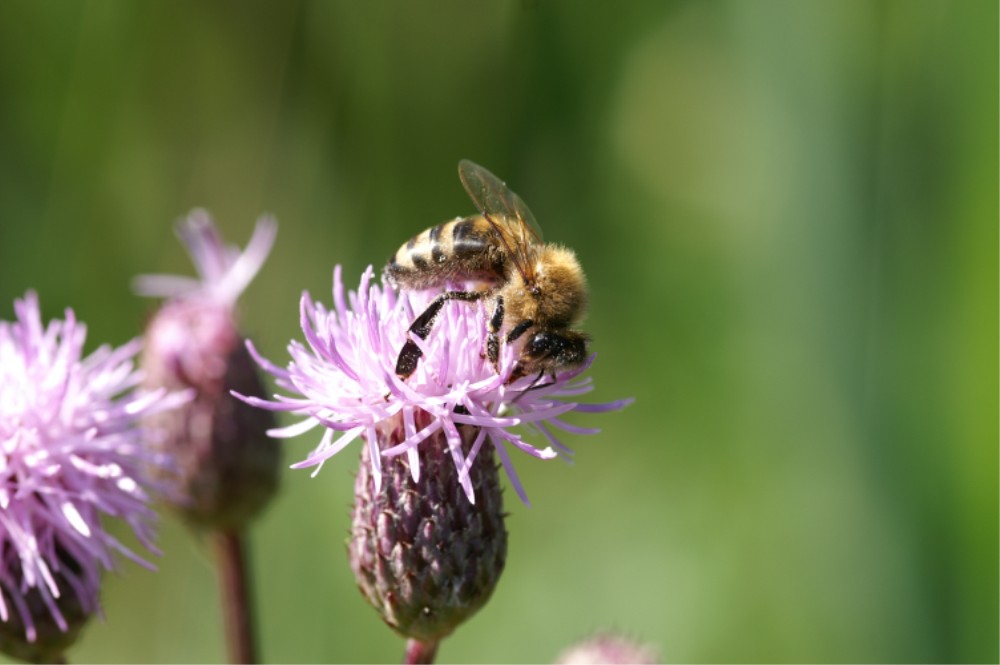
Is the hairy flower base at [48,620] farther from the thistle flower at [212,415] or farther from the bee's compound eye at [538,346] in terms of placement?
the bee's compound eye at [538,346]

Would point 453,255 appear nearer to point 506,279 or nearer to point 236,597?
point 506,279

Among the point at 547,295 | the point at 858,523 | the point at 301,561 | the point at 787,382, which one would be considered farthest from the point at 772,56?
the point at 301,561

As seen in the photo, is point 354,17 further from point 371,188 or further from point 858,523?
point 858,523

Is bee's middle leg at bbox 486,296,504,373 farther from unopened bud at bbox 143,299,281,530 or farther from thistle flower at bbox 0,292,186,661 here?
unopened bud at bbox 143,299,281,530

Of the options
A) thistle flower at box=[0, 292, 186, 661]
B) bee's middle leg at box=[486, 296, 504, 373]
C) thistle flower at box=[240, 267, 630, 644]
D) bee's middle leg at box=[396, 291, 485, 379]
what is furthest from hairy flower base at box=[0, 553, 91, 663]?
bee's middle leg at box=[486, 296, 504, 373]

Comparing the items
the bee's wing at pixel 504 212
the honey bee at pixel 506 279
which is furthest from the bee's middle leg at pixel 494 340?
the bee's wing at pixel 504 212

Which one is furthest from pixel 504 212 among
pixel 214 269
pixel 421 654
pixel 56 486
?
pixel 214 269
